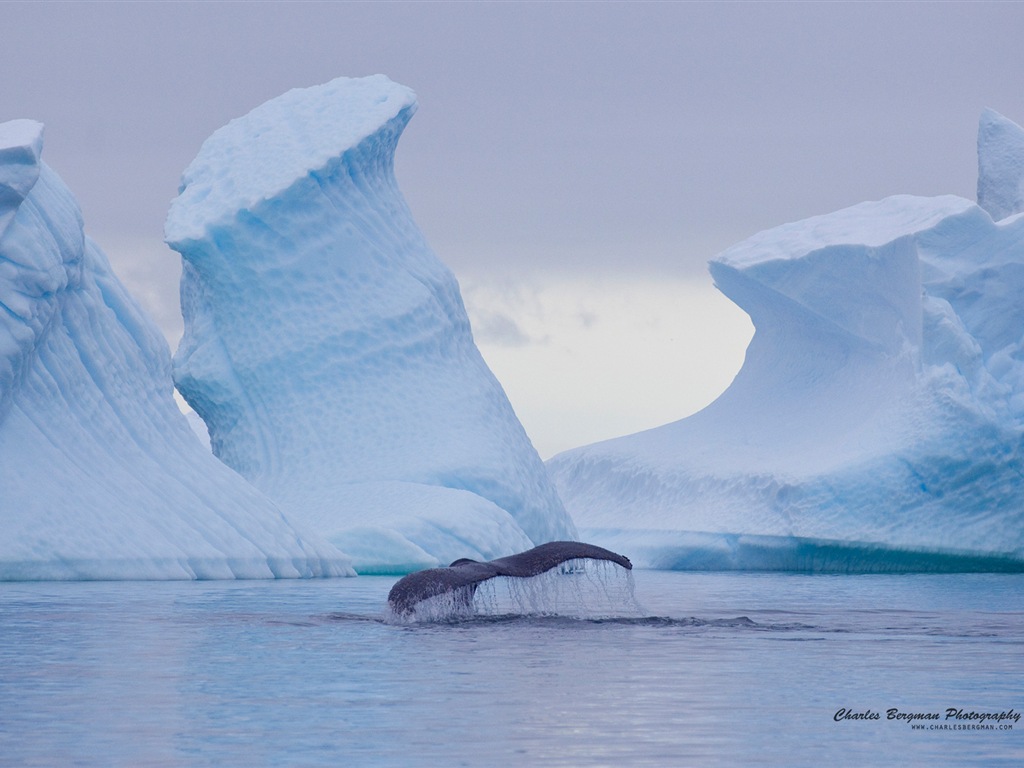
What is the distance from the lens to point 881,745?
20.7ft

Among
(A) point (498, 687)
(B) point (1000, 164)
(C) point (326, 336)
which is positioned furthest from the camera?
(B) point (1000, 164)

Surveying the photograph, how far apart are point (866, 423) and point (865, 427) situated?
22cm

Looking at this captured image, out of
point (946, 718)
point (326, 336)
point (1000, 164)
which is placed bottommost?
point (326, 336)

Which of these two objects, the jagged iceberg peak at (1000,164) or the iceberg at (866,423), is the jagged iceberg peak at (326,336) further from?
the jagged iceberg peak at (1000,164)

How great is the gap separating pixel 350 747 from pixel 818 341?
27.7 metres

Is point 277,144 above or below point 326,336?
above

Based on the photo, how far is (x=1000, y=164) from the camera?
3316 centimetres

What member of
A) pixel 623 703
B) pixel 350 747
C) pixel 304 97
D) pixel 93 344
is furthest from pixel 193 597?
pixel 304 97

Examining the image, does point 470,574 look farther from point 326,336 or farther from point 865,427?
point 865,427

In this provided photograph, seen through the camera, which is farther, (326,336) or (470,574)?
(326,336)

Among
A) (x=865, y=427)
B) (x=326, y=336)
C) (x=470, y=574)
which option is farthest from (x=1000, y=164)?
(x=470, y=574)

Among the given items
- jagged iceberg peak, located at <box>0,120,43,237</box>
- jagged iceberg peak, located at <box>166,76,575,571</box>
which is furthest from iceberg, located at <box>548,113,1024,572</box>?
jagged iceberg peak, located at <box>0,120,43,237</box>

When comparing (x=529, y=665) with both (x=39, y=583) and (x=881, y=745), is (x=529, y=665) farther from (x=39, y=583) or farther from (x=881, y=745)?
(x=39, y=583)

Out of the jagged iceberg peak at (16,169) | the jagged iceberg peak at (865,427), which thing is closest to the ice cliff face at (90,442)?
the jagged iceberg peak at (16,169)
